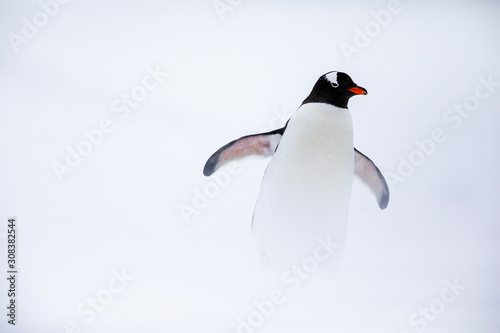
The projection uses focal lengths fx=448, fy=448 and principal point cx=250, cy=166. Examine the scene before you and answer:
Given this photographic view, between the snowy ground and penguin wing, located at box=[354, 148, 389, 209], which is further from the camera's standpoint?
penguin wing, located at box=[354, 148, 389, 209]

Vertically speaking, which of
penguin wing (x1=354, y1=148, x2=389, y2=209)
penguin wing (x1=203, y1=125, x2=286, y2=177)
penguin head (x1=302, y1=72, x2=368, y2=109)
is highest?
penguin head (x1=302, y1=72, x2=368, y2=109)

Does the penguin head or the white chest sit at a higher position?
the penguin head

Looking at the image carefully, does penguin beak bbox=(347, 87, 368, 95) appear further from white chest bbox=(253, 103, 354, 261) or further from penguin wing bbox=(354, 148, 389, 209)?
penguin wing bbox=(354, 148, 389, 209)

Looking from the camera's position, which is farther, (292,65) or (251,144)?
(292,65)

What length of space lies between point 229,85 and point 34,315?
112 cm

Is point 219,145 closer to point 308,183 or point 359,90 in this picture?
point 308,183

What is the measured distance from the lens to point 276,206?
64.6 inches

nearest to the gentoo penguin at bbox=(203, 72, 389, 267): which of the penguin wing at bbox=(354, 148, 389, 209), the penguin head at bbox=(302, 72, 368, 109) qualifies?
the penguin head at bbox=(302, 72, 368, 109)

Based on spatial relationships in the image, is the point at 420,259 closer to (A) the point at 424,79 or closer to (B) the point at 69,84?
(A) the point at 424,79

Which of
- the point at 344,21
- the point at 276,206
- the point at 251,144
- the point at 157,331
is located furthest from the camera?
the point at 344,21

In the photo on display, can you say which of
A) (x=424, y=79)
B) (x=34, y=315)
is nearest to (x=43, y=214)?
(x=34, y=315)

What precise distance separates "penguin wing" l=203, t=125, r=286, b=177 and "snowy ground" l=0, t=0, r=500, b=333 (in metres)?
0.09

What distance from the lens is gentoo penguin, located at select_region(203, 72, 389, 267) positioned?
1609mm

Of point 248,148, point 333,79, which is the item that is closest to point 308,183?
point 248,148
